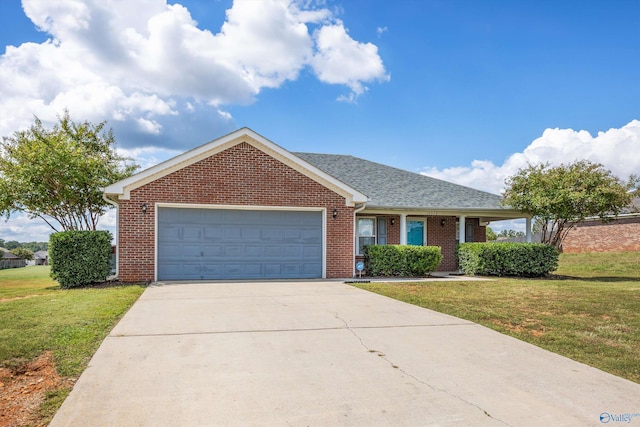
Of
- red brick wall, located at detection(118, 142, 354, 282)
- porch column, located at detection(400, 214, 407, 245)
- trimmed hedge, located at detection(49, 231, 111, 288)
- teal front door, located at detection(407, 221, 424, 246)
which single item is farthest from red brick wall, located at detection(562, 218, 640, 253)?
trimmed hedge, located at detection(49, 231, 111, 288)

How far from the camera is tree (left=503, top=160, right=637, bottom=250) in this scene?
15516 millimetres

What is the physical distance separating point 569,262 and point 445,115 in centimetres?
1378

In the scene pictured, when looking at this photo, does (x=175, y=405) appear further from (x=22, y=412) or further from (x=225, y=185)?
(x=225, y=185)

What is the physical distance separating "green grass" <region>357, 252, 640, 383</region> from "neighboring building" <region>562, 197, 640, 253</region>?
17.0m

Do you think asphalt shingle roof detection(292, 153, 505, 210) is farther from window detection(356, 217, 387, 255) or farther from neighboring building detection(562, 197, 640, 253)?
neighboring building detection(562, 197, 640, 253)

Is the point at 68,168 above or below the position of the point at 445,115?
below

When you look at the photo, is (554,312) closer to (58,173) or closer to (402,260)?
(402,260)

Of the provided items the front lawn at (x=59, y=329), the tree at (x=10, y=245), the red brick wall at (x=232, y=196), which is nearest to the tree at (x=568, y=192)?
the red brick wall at (x=232, y=196)

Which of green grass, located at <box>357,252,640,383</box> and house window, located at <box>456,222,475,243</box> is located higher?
house window, located at <box>456,222,475,243</box>

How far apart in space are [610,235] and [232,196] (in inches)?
1005

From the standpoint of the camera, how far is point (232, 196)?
1329 centimetres

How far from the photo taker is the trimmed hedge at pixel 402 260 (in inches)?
598

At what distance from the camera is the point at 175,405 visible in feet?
11.9

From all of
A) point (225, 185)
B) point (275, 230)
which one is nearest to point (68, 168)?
point (225, 185)
